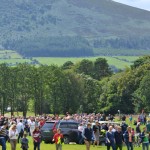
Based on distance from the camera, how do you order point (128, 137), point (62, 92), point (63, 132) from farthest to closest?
point (62, 92), point (63, 132), point (128, 137)

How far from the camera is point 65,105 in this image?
386 feet

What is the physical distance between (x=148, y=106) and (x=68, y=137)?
60.9m

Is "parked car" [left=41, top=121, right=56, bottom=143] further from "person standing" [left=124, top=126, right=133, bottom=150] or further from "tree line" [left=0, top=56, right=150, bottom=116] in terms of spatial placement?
"tree line" [left=0, top=56, right=150, bottom=116]

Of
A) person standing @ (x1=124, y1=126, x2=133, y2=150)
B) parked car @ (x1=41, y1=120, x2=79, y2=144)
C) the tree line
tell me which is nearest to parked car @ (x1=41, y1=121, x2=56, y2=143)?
parked car @ (x1=41, y1=120, x2=79, y2=144)

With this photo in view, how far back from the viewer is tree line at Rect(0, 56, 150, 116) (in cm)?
11275

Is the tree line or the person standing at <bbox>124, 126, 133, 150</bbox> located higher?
the tree line

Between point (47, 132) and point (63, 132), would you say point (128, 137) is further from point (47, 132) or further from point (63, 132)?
point (47, 132)

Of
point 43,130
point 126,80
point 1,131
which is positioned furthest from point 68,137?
point 126,80

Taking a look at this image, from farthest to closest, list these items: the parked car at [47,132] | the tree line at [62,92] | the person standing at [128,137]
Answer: the tree line at [62,92]
the parked car at [47,132]
the person standing at [128,137]

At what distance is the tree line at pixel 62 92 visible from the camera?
112750mm

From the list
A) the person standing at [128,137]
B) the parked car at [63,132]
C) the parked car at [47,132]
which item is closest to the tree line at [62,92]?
the parked car at [63,132]

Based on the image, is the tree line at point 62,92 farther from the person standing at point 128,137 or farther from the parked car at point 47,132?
the person standing at point 128,137

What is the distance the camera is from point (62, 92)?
11712 cm

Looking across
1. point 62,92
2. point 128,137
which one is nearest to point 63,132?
point 128,137
